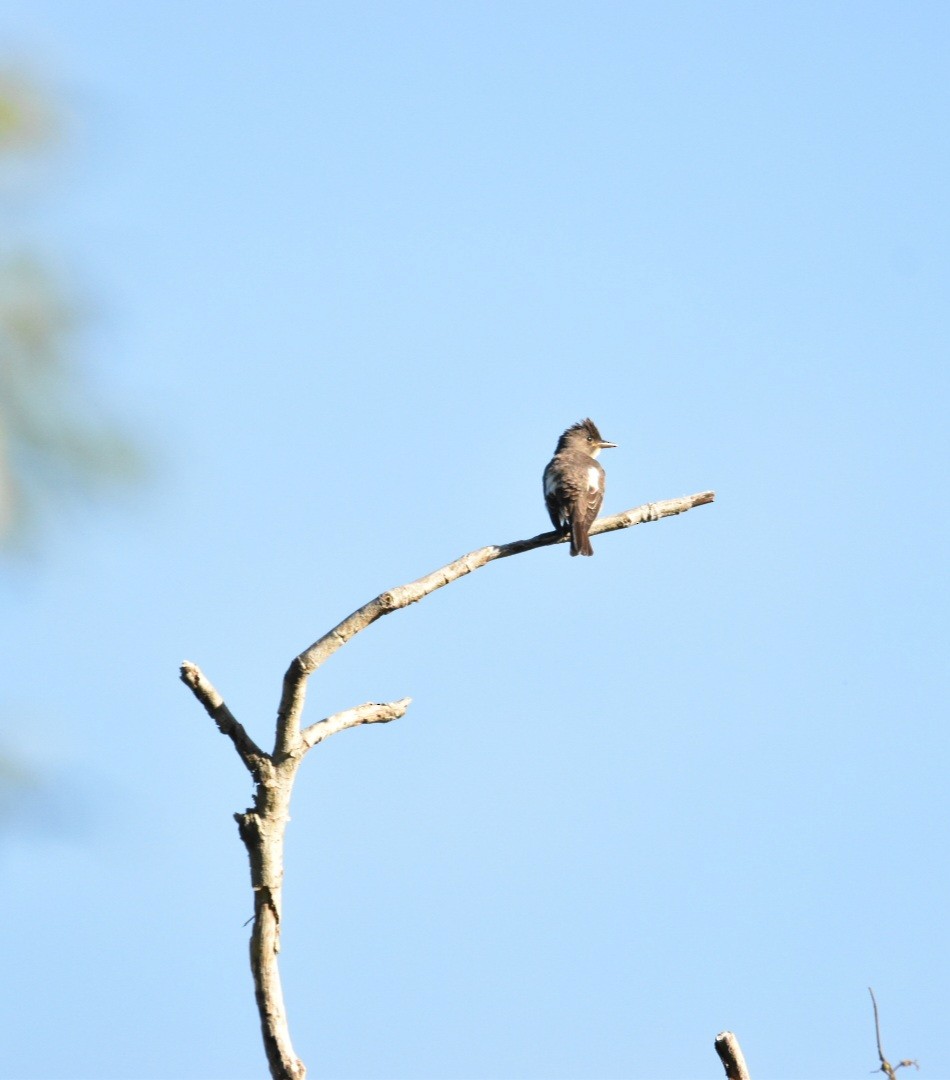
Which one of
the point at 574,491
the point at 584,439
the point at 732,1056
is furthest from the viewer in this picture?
the point at 584,439

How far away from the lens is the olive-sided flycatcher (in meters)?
9.71

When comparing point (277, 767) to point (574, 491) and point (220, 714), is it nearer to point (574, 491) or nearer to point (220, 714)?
point (220, 714)

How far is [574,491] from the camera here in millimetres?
10078

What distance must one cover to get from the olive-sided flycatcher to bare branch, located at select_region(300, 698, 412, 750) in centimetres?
463

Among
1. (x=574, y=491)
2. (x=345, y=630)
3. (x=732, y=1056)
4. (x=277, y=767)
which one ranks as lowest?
(x=732, y=1056)

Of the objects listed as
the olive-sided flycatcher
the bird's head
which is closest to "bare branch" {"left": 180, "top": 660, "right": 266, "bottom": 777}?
the olive-sided flycatcher

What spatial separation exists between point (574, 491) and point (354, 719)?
584cm

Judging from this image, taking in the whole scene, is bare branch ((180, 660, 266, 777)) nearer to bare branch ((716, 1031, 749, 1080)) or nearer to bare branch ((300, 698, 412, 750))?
bare branch ((300, 698, 412, 750))

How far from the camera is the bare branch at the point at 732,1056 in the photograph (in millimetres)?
3766

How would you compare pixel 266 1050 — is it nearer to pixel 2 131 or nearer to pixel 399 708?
pixel 399 708

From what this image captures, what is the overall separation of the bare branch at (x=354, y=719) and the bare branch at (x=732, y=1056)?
152 cm

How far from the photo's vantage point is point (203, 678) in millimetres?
4023

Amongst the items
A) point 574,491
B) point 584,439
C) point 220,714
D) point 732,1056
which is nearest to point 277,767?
point 220,714

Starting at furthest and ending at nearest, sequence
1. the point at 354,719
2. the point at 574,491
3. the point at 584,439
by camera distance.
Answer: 1. the point at 584,439
2. the point at 574,491
3. the point at 354,719
